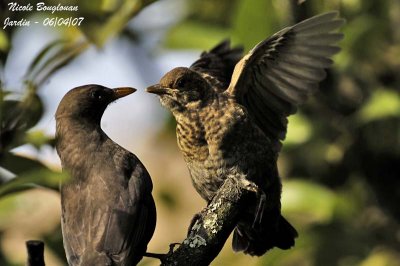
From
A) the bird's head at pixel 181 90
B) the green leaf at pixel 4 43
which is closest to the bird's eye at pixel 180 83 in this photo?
the bird's head at pixel 181 90

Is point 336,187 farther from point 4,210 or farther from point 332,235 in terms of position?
point 4,210

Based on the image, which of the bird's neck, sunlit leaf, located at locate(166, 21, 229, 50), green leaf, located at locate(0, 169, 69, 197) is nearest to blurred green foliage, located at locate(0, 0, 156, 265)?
green leaf, located at locate(0, 169, 69, 197)

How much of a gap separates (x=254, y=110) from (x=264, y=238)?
64cm

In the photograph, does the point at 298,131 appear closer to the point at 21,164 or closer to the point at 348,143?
the point at 348,143

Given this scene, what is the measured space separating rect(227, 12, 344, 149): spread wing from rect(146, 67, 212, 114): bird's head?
0.15m

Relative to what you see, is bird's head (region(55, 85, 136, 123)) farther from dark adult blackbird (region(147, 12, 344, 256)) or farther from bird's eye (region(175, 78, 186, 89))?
bird's eye (region(175, 78, 186, 89))

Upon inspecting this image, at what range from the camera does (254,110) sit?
4.85m

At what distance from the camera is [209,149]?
4672 mm

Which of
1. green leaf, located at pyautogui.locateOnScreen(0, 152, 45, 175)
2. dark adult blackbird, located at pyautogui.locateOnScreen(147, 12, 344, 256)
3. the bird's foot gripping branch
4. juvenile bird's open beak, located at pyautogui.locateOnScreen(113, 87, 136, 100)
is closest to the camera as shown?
the bird's foot gripping branch

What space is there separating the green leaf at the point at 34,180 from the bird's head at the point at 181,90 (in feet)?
3.84

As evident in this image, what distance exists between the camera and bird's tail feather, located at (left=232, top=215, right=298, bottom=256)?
4.53 metres

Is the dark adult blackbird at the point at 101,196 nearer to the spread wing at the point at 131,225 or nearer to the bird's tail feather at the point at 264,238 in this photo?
the spread wing at the point at 131,225

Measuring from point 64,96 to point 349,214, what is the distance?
264 cm

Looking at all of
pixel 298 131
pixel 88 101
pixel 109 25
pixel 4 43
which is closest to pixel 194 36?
pixel 298 131
